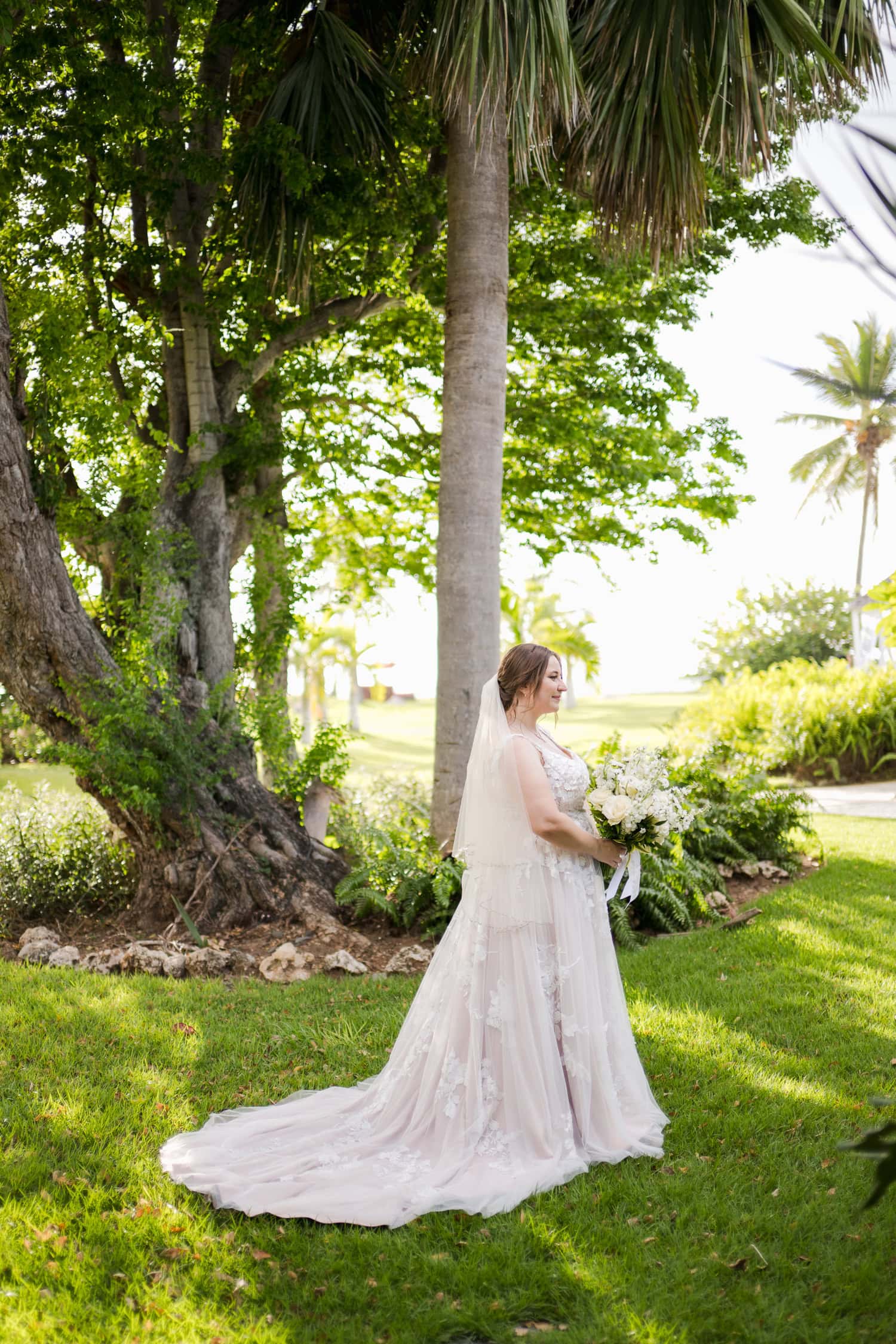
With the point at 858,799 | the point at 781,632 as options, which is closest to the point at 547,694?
the point at 858,799

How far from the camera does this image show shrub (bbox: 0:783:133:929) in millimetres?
7578

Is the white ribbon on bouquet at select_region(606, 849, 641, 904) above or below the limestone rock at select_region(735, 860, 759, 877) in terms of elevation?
above

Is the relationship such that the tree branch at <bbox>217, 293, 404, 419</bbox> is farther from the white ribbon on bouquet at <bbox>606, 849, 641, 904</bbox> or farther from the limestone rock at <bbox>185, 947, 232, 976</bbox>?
the white ribbon on bouquet at <bbox>606, 849, 641, 904</bbox>

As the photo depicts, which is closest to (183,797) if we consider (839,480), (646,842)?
(646,842)

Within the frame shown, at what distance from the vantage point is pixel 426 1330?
281 centimetres

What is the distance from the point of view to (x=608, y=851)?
4.12 m

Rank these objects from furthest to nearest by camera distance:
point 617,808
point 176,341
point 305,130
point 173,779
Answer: point 176,341, point 305,130, point 173,779, point 617,808

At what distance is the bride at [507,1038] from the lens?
382cm

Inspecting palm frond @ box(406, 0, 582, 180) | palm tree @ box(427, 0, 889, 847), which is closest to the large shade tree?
palm tree @ box(427, 0, 889, 847)

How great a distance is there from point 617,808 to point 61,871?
534cm

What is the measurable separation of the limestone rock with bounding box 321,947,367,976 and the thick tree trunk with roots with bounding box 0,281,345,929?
0.66m

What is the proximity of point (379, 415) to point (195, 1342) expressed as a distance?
9.86 meters

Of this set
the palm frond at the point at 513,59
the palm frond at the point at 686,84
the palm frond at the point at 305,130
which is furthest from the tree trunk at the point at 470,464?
the palm frond at the point at 513,59

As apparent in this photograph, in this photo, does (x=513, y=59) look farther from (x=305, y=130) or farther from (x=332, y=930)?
(x=332, y=930)
